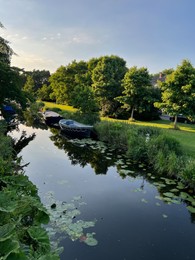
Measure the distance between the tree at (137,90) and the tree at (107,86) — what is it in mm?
3213

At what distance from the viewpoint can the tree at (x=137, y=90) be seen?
29.5m

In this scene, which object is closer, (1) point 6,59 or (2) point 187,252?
(2) point 187,252

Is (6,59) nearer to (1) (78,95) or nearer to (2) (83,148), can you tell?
(2) (83,148)

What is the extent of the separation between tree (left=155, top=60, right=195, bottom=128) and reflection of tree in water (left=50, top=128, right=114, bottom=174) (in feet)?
36.3

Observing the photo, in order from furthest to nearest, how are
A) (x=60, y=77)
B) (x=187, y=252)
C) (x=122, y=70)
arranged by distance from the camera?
(x=60, y=77), (x=122, y=70), (x=187, y=252)

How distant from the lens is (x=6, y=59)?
14.4 m

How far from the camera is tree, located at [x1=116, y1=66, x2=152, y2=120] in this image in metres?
29.5

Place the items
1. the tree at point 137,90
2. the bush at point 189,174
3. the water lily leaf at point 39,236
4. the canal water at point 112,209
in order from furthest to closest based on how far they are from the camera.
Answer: the tree at point 137,90 → the bush at point 189,174 → the canal water at point 112,209 → the water lily leaf at point 39,236

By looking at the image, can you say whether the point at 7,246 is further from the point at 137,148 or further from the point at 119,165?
the point at 137,148

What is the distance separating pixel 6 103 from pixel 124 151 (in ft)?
25.7

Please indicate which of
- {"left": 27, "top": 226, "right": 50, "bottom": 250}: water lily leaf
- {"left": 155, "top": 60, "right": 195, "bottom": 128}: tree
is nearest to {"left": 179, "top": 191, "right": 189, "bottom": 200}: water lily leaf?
{"left": 27, "top": 226, "right": 50, "bottom": 250}: water lily leaf

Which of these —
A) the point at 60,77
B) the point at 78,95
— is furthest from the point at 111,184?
the point at 60,77

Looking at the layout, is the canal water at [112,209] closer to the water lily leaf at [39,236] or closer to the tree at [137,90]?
the water lily leaf at [39,236]

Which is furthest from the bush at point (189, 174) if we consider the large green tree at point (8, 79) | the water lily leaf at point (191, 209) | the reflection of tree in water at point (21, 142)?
the reflection of tree in water at point (21, 142)
